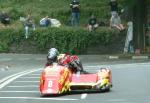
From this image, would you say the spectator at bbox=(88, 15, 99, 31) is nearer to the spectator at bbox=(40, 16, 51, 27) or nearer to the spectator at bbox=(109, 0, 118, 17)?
the spectator at bbox=(109, 0, 118, 17)

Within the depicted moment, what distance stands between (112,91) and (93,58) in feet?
63.1

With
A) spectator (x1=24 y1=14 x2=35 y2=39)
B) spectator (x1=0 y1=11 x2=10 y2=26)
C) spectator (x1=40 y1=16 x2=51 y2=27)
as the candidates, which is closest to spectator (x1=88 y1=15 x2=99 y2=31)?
spectator (x1=40 y1=16 x2=51 y2=27)

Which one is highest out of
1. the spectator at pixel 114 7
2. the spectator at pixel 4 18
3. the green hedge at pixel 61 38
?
the spectator at pixel 114 7

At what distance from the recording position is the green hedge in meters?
41.8

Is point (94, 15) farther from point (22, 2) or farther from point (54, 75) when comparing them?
point (54, 75)

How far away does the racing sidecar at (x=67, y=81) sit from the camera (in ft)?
60.2

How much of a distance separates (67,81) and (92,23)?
22.9 meters

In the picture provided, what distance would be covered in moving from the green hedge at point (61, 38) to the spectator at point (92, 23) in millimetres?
296

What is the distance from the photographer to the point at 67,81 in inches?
740

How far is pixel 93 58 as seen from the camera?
3906 cm

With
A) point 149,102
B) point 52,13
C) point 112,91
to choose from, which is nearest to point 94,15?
point 52,13

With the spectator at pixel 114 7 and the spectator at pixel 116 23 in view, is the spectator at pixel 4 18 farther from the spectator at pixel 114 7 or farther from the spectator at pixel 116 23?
the spectator at pixel 114 7

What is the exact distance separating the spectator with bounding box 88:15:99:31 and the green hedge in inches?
11.6

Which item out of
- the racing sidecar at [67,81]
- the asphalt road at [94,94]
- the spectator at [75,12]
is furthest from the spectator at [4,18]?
the racing sidecar at [67,81]
